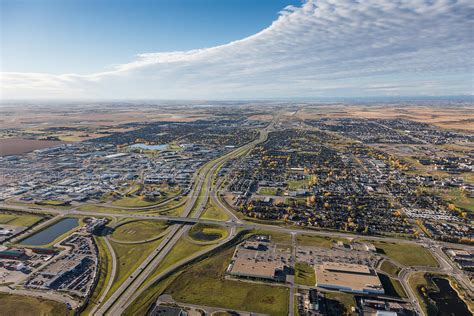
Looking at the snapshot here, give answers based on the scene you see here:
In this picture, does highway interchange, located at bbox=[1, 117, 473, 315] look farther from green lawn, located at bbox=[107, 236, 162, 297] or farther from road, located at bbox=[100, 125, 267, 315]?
green lawn, located at bbox=[107, 236, 162, 297]

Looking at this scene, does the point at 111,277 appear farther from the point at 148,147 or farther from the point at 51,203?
the point at 148,147

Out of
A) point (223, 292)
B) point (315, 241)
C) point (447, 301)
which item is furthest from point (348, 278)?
point (223, 292)

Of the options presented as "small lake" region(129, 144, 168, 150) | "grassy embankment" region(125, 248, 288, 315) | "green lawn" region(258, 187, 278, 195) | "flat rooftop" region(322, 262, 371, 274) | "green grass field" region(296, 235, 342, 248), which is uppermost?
"small lake" region(129, 144, 168, 150)

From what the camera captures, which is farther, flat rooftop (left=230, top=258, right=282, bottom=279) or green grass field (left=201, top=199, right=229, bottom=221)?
green grass field (left=201, top=199, right=229, bottom=221)

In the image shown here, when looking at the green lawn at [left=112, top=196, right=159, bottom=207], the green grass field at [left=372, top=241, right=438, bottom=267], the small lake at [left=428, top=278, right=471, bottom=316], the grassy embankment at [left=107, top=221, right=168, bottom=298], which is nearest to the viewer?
the small lake at [left=428, top=278, right=471, bottom=316]

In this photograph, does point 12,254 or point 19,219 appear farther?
point 19,219

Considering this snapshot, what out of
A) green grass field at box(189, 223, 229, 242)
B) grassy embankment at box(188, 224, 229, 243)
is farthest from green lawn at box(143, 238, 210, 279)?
green grass field at box(189, 223, 229, 242)
